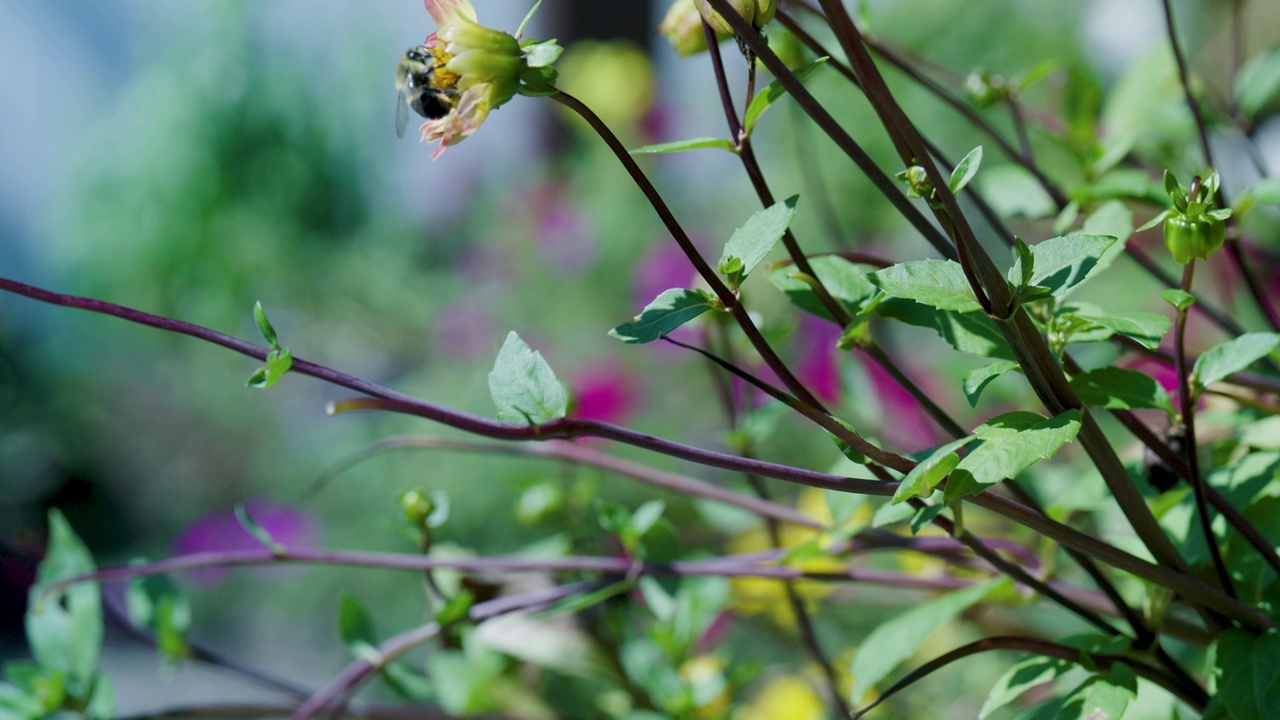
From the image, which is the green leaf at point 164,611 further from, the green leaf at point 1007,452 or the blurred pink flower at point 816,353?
the blurred pink flower at point 816,353

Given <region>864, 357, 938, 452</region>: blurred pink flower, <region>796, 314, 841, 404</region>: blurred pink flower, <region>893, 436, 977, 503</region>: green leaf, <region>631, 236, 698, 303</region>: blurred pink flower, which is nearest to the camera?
<region>893, 436, 977, 503</region>: green leaf

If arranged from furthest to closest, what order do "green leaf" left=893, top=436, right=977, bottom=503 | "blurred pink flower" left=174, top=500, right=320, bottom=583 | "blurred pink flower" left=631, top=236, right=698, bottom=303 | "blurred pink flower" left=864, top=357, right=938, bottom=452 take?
"blurred pink flower" left=174, top=500, right=320, bottom=583 → "blurred pink flower" left=631, top=236, right=698, bottom=303 → "blurred pink flower" left=864, top=357, right=938, bottom=452 → "green leaf" left=893, top=436, right=977, bottom=503

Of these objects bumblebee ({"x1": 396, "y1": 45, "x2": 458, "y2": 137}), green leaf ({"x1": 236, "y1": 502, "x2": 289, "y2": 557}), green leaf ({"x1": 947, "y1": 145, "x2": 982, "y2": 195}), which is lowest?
green leaf ({"x1": 947, "y1": 145, "x2": 982, "y2": 195})

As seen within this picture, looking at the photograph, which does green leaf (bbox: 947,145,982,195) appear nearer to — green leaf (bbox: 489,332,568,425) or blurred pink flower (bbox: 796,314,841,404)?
green leaf (bbox: 489,332,568,425)

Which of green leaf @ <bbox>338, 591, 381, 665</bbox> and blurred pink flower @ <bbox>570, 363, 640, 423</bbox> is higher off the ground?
blurred pink flower @ <bbox>570, 363, 640, 423</bbox>

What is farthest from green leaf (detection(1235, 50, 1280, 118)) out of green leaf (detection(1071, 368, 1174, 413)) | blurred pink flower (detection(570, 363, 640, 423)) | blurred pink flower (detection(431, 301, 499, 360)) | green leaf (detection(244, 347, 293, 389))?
blurred pink flower (detection(431, 301, 499, 360))

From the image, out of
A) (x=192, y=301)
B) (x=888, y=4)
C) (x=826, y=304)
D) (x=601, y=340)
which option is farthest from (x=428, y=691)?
(x=888, y=4)
